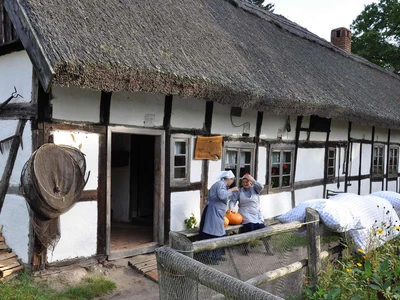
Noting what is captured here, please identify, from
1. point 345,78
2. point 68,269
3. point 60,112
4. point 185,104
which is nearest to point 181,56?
point 185,104

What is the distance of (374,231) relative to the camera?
4.21 metres

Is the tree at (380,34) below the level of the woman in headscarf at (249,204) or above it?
above

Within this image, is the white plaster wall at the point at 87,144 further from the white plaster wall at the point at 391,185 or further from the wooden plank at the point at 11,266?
the white plaster wall at the point at 391,185

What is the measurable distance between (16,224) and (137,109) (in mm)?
2082

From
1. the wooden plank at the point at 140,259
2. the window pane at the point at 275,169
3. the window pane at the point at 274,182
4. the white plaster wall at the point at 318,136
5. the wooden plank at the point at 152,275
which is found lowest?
the wooden plank at the point at 152,275

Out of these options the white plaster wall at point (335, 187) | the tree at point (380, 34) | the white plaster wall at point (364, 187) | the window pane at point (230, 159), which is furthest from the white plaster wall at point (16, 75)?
the tree at point (380, 34)

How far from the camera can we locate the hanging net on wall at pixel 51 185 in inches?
162

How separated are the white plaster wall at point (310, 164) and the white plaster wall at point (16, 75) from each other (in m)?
5.58

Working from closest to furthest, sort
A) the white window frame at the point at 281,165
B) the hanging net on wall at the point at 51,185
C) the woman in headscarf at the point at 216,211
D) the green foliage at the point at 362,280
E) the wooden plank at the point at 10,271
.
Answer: the green foliage at the point at 362,280, the hanging net on wall at the point at 51,185, the wooden plank at the point at 10,271, the woman in headscarf at the point at 216,211, the white window frame at the point at 281,165

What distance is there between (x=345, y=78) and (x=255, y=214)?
613 cm

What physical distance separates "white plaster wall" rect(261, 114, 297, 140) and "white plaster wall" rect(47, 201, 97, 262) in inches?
147

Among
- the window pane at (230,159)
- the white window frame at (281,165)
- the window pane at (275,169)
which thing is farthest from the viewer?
the window pane at (275,169)

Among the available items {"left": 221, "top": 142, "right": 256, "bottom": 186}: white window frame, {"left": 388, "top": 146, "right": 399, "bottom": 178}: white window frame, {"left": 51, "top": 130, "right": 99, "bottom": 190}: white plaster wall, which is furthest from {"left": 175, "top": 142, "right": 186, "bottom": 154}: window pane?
{"left": 388, "top": 146, "right": 399, "bottom": 178}: white window frame

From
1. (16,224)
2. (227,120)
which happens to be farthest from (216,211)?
(16,224)
